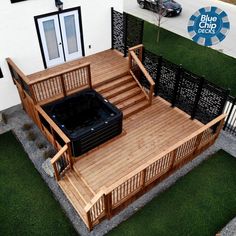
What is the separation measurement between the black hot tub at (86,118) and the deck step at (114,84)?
1.79 feet

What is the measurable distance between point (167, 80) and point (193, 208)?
4.98 meters

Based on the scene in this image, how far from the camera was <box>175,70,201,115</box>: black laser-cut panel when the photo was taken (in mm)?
→ 9625

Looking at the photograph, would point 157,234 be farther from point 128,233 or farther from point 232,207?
point 232,207

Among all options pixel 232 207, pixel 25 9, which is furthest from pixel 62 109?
pixel 232 207

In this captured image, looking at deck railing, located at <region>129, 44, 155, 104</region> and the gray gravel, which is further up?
deck railing, located at <region>129, 44, 155, 104</region>

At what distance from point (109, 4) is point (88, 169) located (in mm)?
7499

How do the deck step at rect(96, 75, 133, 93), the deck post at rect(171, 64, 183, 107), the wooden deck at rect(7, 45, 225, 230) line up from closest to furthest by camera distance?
the wooden deck at rect(7, 45, 225, 230) < the deck post at rect(171, 64, 183, 107) < the deck step at rect(96, 75, 133, 93)

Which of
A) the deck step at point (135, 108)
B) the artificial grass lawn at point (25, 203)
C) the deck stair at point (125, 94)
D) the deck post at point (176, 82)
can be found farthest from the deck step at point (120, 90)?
the artificial grass lawn at point (25, 203)

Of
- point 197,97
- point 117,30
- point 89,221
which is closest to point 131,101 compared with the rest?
point 197,97

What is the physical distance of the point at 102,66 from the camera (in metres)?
11.7

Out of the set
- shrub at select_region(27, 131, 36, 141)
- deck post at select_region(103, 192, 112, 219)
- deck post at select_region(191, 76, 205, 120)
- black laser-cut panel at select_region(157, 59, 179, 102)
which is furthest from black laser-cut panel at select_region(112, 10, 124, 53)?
deck post at select_region(103, 192, 112, 219)

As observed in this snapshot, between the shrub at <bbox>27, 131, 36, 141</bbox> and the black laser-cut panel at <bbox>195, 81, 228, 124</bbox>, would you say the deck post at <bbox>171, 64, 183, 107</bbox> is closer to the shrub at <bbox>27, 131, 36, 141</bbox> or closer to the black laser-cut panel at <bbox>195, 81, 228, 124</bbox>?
the black laser-cut panel at <bbox>195, 81, 228, 124</bbox>

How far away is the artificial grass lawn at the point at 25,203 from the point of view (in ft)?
25.2

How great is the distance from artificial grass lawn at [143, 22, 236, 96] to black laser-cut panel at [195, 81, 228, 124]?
11.5 feet
